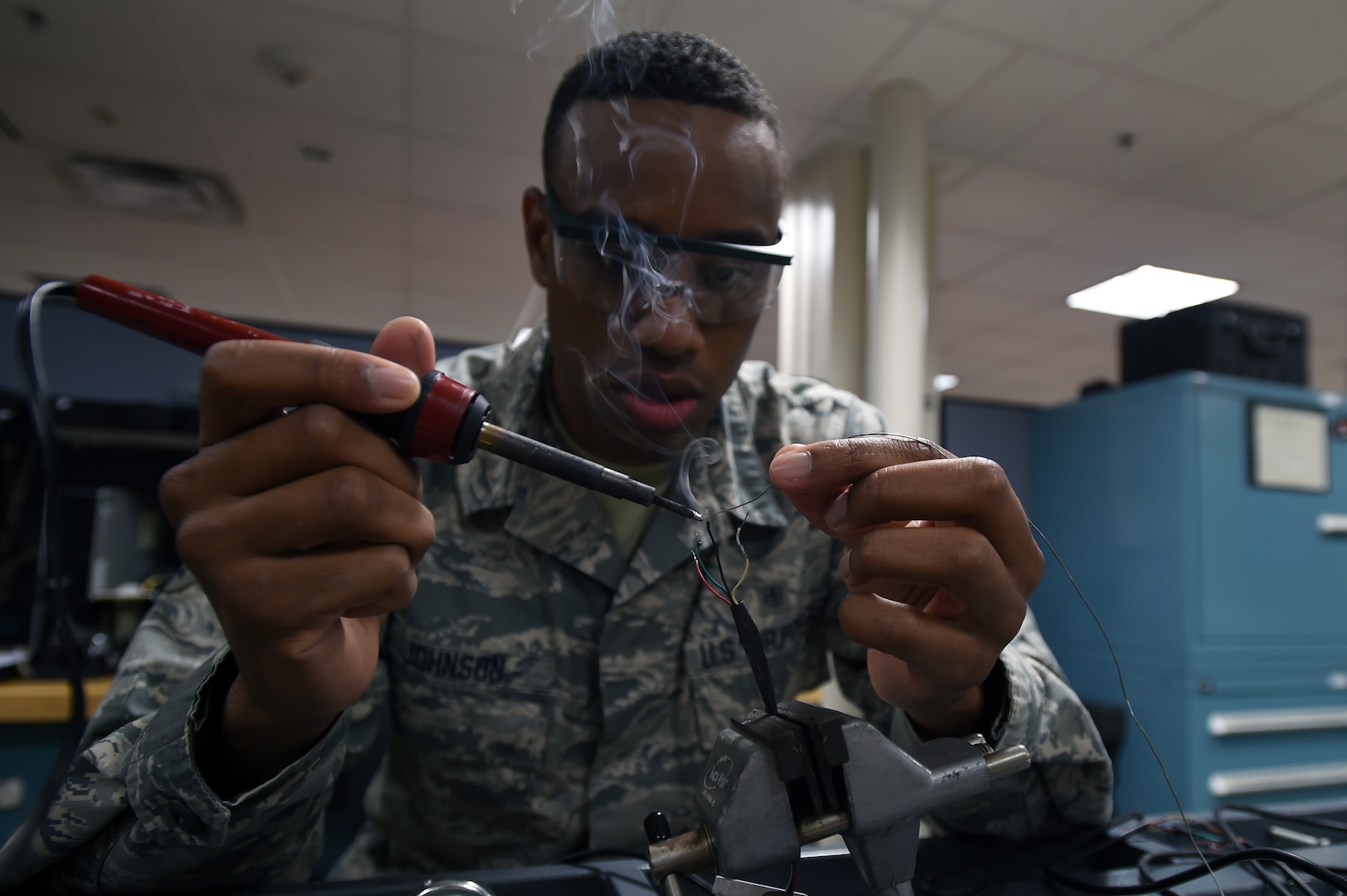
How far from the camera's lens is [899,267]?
2906mm

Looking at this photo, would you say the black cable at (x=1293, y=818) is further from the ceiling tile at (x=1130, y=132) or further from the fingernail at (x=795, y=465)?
the ceiling tile at (x=1130, y=132)

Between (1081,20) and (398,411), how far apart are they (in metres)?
2.70

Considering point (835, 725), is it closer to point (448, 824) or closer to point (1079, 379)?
point (448, 824)

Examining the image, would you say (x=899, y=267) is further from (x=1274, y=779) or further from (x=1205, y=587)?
(x=1274, y=779)

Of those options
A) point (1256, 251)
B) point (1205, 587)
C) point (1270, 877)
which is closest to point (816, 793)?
point (1270, 877)

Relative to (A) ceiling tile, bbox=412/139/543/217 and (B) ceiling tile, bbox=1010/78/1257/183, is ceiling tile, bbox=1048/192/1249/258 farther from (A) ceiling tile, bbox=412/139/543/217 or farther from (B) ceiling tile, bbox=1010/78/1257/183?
(A) ceiling tile, bbox=412/139/543/217

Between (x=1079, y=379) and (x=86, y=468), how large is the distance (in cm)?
723

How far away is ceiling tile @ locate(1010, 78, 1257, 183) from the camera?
2674 mm

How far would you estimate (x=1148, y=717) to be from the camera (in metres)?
2.29

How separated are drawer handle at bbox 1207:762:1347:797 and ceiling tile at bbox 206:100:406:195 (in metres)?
3.59

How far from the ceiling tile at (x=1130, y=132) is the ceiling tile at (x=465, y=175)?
2147 mm

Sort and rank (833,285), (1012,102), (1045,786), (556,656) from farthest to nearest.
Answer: (833,285)
(1012,102)
(556,656)
(1045,786)

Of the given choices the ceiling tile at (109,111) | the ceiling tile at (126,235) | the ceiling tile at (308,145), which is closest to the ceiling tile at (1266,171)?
the ceiling tile at (308,145)

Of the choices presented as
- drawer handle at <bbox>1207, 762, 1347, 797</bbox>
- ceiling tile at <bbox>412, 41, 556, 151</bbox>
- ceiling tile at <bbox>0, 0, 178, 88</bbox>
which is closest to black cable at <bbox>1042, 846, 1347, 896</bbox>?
drawer handle at <bbox>1207, 762, 1347, 797</bbox>
